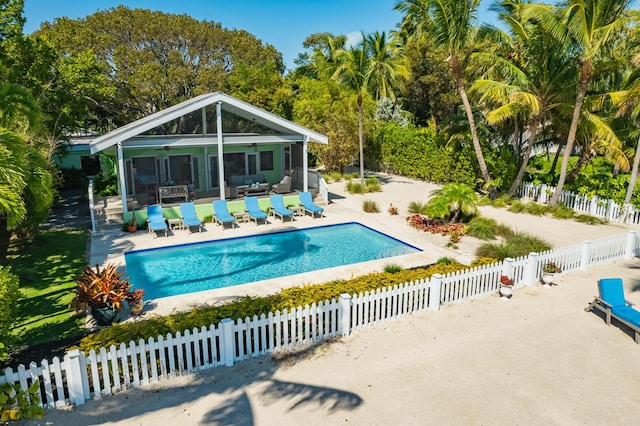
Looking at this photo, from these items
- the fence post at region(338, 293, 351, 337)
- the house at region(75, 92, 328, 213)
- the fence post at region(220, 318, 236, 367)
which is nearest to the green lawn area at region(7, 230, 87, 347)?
the house at region(75, 92, 328, 213)

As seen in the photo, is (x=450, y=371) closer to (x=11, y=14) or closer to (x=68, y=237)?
(x=68, y=237)

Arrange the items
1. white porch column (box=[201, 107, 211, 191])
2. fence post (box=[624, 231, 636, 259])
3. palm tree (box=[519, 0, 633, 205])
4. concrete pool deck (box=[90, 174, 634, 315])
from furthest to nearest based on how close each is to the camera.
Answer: white porch column (box=[201, 107, 211, 191]), palm tree (box=[519, 0, 633, 205]), fence post (box=[624, 231, 636, 259]), concrete pool deck (box=[90, 174, 634, 315])

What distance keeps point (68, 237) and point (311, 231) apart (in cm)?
941

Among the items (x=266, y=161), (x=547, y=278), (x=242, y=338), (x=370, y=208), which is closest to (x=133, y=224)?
(x=266, y=161)

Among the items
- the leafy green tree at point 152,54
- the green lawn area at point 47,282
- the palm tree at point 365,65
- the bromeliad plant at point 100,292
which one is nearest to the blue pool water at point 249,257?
the green lawn area at point 47,282

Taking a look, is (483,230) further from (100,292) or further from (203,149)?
(203,149)

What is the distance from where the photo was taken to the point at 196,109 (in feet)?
61.2

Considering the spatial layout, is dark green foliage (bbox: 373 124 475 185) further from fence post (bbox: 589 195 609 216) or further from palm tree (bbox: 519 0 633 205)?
palm tree (bbox: 519 0 633 205)

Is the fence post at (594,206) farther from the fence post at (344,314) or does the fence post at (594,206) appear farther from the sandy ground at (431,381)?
the fence post at (344,314)

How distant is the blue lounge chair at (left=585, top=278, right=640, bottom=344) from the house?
14.3 m

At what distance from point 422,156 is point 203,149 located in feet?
50.0

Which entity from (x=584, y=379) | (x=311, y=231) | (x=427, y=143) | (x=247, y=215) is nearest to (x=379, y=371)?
(x=584, y=379)

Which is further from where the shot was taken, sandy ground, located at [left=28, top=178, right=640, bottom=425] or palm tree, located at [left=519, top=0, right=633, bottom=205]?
palm tree, located at [left=519, top=0, right=633, bottom=205]

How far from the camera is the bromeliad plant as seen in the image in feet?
28.7
